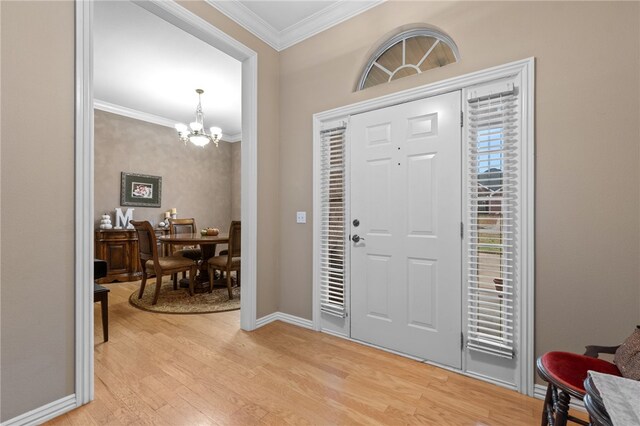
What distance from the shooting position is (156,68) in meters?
3.80

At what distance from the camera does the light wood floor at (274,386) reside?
1.63 metres

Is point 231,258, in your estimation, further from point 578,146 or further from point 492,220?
point 578,146

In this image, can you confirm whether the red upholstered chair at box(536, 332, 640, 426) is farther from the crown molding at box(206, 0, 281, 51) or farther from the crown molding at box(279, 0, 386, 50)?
the crown molding at box(206, 0, 281, 51)

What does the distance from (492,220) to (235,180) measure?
19.5ft

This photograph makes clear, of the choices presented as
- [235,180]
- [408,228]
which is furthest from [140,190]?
[408,228]

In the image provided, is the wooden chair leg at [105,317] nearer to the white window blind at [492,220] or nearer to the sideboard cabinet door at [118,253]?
the sideboard cabinet door at [118,253]

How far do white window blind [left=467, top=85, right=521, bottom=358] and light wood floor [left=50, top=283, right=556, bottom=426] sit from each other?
37 cm

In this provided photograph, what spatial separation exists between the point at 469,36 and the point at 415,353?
2.38 metres

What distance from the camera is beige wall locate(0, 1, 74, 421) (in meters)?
1.47

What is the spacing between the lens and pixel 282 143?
315 cm

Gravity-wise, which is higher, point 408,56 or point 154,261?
point 408,56

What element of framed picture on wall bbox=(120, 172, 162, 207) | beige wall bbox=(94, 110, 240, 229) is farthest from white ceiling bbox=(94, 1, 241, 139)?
framed picture on wall bbox=(120, 172, 162, 207)

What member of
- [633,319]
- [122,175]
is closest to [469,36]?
[633,319]

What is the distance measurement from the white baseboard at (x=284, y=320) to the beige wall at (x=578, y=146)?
188 centimetres
